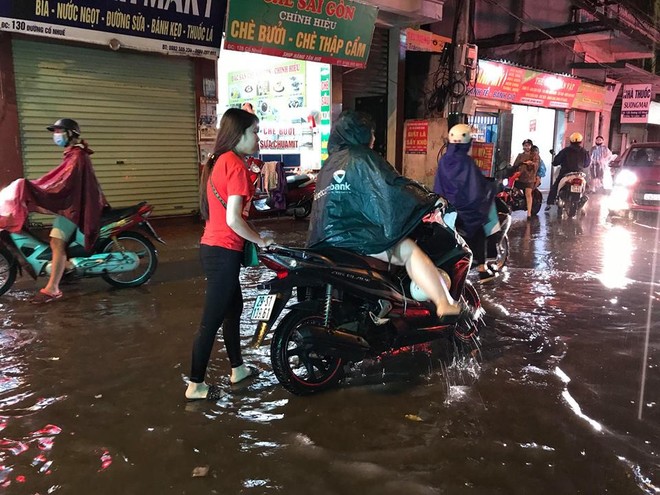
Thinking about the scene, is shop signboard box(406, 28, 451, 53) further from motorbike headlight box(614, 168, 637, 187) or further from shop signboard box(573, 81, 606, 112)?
shop signboard box(573, 81, 606, 112)

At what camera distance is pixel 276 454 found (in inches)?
118

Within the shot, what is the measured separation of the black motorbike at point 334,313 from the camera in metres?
3.52

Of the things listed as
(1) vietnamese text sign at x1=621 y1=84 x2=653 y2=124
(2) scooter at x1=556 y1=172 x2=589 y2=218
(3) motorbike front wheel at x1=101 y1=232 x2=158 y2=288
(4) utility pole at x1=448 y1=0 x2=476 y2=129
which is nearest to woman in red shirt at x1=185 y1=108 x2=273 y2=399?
(3) motorbike front wheel at x1=101 y1=232 x2=158 y2=288

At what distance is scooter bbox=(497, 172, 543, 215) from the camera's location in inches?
336

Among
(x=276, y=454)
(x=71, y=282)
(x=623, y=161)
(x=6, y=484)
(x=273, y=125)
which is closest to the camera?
(x=6, y=484)

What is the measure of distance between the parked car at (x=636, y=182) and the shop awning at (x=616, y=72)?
24.3 ft

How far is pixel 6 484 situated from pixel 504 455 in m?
2.54

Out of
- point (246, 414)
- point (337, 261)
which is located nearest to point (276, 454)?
point (246, 414)

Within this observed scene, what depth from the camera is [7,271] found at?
5.74 meters

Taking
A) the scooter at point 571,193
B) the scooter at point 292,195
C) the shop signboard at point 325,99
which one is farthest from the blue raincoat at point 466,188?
the scooter at point 571,193

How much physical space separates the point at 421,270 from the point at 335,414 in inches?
42.5

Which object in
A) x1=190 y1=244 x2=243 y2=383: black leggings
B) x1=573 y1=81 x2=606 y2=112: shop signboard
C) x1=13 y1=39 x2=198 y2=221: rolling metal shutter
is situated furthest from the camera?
x1=573 y1=81 x2=606 y2=112: shop signboard

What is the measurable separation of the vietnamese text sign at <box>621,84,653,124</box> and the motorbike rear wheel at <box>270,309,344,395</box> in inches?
914

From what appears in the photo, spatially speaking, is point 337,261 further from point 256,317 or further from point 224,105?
point 224,105
